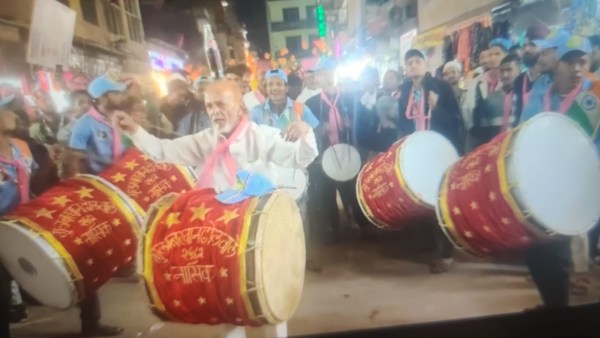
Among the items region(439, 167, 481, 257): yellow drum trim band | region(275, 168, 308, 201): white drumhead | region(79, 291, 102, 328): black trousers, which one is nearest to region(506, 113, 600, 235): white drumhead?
region(439, 167, 481, 257): yellow drum trim band

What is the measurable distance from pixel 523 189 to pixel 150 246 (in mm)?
1287

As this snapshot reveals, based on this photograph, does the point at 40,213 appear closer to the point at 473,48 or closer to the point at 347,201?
the point at 347,201

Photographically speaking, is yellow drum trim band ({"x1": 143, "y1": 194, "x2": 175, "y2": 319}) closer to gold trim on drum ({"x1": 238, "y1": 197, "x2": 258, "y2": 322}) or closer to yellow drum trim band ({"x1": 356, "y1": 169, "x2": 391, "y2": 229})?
gold trim on drum ({"x1": 238, "y1": 197, "x2": 258, "y2": 322})

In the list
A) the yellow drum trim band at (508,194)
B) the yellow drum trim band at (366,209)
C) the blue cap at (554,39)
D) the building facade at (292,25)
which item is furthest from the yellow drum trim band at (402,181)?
the blue cap at (554,39)

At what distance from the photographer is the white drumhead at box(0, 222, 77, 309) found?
5.31 ft

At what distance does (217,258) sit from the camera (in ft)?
5.26

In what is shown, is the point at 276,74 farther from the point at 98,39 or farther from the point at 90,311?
the point at 90,311

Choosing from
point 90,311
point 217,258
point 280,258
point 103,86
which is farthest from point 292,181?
point 90,311

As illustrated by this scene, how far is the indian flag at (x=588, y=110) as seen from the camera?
187 cm

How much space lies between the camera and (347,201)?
1858 millimetres

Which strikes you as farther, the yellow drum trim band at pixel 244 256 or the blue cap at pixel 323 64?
the blue cap at pixel 323 64

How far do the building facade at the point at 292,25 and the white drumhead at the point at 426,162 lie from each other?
517 mm

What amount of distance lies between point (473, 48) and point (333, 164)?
0.67m

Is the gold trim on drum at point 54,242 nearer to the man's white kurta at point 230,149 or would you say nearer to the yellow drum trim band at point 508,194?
the man's white kurta at point 230,149
